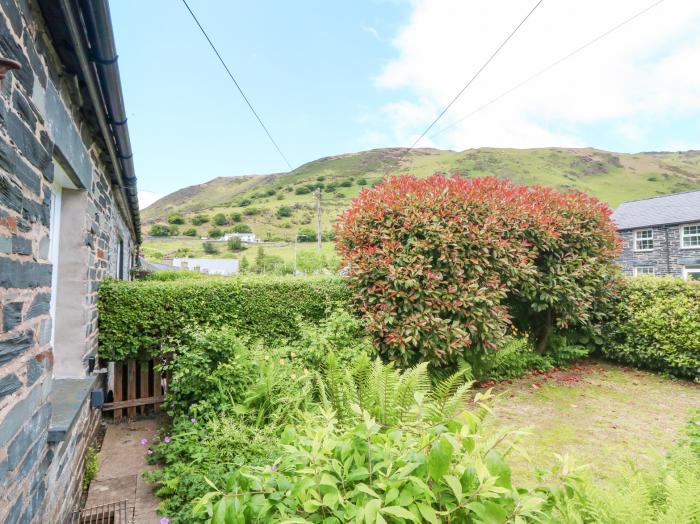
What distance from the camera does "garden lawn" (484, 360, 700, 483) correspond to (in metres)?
3.85

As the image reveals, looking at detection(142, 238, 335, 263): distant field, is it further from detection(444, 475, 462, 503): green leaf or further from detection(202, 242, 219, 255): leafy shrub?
detection(444, 475, 462, 503): green leaf

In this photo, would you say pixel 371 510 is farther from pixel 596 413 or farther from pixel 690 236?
pixel 690 236

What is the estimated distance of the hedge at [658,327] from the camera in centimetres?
615

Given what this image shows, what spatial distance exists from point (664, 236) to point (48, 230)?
30.8 m

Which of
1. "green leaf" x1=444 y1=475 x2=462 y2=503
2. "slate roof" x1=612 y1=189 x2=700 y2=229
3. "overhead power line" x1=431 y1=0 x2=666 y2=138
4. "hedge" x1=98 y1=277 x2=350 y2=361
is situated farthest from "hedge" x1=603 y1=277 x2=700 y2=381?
"slate roof" x1=612 y1=189 x2=700 y2=229

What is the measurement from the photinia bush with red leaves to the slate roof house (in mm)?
21300

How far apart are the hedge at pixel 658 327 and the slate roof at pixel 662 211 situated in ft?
63.4

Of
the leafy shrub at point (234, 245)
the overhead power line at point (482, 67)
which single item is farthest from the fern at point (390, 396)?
the leafy shrub at point (234, 245)

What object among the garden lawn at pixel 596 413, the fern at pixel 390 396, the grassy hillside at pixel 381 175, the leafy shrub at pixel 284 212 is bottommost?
the garden lawn at pixel 596 413

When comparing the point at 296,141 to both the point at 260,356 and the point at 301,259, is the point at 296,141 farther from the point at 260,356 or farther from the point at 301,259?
the point at 301,259

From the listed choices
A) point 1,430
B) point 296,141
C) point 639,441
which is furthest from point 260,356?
point 296,141

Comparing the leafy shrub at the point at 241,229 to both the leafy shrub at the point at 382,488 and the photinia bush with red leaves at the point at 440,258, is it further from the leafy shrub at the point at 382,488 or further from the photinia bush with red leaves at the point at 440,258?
the leafy shrub at the point at 382,488

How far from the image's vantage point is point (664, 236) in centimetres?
2395

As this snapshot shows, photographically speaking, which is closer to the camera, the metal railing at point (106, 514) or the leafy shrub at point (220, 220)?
the metal railing at point (106, 514)
